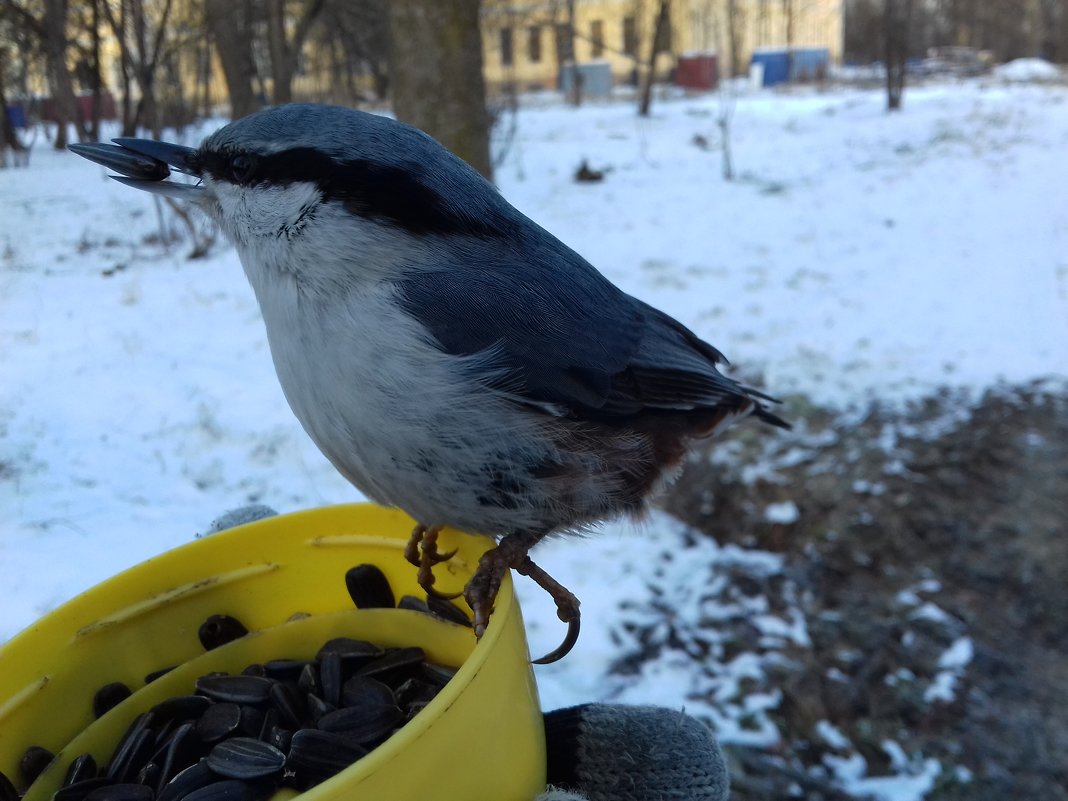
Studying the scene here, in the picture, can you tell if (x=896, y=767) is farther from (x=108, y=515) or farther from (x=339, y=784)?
(x=108, y=515)

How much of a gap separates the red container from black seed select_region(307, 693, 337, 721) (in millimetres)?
27209

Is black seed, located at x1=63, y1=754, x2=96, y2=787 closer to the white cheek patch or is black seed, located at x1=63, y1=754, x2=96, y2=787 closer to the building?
the white cheek patch

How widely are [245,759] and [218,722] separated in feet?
0.33

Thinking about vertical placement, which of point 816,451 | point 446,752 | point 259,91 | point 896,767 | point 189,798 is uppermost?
point 259,91

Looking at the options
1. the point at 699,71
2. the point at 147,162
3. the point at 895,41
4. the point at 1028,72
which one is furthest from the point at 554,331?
the point at 699,71

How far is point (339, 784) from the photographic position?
2.32 feet

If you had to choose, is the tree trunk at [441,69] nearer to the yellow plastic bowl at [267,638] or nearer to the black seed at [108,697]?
the yellow plastic bowl at [267,638]

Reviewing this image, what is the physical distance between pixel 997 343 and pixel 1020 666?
102 inches

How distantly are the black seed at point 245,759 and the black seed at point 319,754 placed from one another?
2cm

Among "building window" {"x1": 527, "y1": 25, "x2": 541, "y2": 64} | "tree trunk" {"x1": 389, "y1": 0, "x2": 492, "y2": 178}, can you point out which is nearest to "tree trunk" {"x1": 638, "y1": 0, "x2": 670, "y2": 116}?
"tree trunk" {"x1": 389, "y1": 0, "x2": 492, "y2": 178}

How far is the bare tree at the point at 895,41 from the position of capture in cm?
1220

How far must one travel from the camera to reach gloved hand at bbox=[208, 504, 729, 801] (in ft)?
3.72

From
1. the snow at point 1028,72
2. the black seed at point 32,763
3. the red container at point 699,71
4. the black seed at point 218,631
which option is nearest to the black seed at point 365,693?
the black seed at point 218,631

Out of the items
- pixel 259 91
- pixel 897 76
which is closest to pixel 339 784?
pixel 259 91
